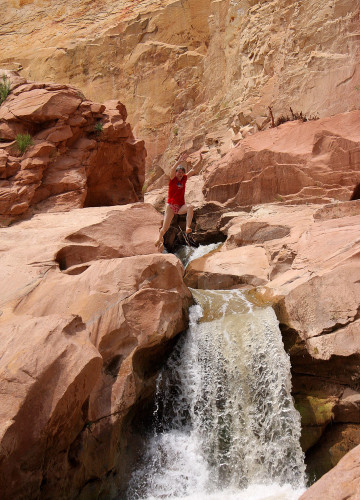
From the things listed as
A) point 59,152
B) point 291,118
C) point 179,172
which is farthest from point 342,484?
point 291,118

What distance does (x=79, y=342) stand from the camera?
530 cm

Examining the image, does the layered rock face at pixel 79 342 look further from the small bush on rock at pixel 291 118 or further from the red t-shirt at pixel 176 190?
the small bush on rock at pixel 291 118

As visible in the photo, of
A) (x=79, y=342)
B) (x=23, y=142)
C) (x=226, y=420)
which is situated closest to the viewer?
(x=79, y=342)

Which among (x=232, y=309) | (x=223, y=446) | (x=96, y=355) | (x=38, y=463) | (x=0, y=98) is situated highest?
(x=0, y=98)

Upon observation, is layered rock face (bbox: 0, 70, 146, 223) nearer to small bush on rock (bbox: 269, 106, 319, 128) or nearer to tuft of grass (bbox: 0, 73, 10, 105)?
tuft of grass (bbox: 0, 73, 10, 105)

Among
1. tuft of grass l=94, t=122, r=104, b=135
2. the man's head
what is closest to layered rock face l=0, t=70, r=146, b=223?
tuft of grass l=94, t=122, r=104, b=135

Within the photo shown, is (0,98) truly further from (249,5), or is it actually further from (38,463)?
(249,5)

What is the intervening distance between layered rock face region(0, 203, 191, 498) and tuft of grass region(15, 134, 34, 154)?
3006 mm

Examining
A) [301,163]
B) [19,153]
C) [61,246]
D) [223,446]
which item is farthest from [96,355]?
[301,163]

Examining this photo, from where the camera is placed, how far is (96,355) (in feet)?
17.2

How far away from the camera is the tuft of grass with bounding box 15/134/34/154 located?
11.4 m

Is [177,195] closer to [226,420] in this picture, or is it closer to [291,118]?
[226,420]

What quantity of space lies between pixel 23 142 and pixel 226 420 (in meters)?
7.99

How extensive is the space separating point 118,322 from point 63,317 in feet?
3.62
